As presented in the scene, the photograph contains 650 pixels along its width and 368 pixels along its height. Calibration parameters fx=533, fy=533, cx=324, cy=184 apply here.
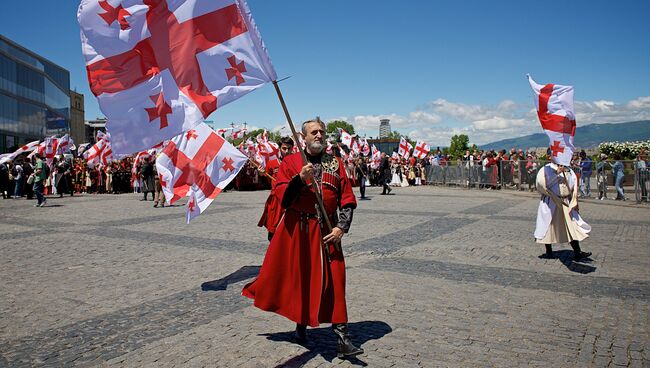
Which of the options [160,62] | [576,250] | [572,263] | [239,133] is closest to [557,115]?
[576,250]

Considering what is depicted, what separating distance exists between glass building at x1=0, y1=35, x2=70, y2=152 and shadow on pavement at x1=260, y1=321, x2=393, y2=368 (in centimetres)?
5312

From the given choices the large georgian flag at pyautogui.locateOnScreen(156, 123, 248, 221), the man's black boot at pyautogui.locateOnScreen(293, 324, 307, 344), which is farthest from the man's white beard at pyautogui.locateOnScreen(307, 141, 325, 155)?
the large georgian flag at pyautogui.locateOnScreen(156, 123, 248, 221)

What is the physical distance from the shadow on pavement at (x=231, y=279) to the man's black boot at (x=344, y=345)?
2640 millimetres

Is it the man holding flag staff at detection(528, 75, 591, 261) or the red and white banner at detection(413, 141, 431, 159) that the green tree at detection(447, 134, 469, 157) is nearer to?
the red and white banner at detection(413, 141, 431, 159)

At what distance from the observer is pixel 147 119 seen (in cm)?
493

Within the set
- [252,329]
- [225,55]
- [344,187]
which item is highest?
[225,55]

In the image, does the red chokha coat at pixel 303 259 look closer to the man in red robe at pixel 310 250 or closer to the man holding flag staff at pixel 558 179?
the man in red robe at pixel 310 250

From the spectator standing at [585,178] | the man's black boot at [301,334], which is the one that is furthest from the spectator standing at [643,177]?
the man's black boot at [301,334]

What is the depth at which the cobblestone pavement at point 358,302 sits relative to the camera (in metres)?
4.45

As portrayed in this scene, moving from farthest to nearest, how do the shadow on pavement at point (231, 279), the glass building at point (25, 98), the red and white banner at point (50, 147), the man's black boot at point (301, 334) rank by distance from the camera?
the glass building at point (25, 98) → the red and white banner at point (50, 147) → the shadow on pavement at point (231, 279) → the man's black boot at point (301, 334)

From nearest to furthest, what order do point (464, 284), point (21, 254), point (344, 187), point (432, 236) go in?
1. point (344, 187)
2. point (464, 284)
3. point (21, 254)
4. point (432, 236)

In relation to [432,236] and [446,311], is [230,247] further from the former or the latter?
[446,311]

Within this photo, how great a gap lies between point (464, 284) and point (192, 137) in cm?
474

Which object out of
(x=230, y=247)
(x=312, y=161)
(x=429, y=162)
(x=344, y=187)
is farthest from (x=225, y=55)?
(x=429, y=162)
